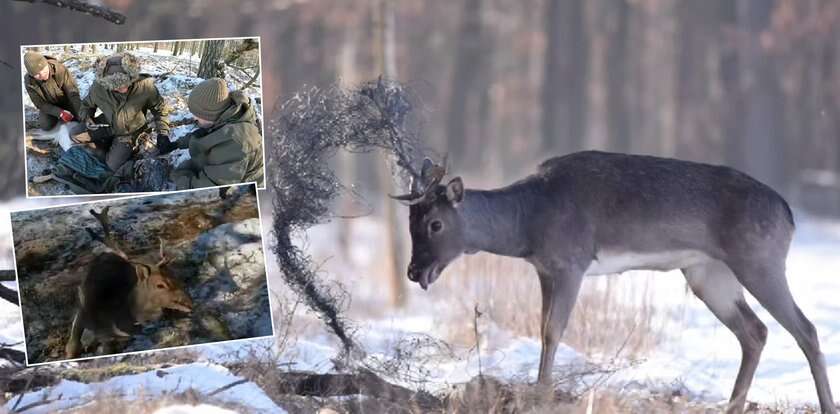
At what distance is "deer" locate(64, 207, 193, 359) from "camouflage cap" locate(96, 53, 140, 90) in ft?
2.37

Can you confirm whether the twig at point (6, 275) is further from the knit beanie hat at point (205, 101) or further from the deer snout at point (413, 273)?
the deer snout at point (413, 273)

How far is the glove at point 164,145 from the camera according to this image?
19.6ft

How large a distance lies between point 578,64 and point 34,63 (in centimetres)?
3313

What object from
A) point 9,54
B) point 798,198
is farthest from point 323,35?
point 9,54

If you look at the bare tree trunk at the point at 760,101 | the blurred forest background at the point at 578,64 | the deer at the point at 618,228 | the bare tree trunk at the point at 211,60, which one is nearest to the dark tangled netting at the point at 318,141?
the deer at the point at 618,228

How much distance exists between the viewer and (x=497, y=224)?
887cm

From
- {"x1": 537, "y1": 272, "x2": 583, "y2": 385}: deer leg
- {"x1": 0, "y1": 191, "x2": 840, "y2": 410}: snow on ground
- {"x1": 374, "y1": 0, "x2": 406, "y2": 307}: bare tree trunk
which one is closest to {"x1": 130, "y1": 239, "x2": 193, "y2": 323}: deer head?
{"x1": 0, "y1": 191, "x2": 840, "y2": 410}: snow on ground

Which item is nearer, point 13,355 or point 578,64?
point 13,355

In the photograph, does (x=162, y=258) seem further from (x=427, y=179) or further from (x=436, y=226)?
(x=436, y=226)

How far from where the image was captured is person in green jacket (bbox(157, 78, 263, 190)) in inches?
234

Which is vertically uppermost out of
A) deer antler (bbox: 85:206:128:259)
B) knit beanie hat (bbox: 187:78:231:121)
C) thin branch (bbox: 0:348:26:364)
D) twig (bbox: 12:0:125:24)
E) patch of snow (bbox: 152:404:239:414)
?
twig (bbox: 12:0:125:24)

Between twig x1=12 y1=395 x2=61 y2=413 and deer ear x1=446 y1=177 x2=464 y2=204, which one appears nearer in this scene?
twig x1=12 y1=395 x2=61 y2=413

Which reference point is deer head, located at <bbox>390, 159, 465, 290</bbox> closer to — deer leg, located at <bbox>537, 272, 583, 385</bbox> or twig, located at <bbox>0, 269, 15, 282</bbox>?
deer leg, located at <bbox>537, 272, 583, 385</bbox>

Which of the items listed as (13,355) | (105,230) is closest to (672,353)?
(13,355)
